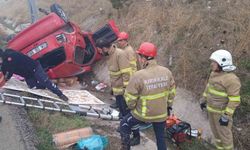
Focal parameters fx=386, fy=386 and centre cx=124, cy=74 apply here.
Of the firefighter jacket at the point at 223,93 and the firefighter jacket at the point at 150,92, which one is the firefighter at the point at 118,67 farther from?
the firefighter jacket at the point at 223,93

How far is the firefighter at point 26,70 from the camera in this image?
793 cm

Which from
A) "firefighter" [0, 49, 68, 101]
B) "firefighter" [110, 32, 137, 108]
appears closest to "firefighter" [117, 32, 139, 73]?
"firefighter" [110, 32, 137, 108]

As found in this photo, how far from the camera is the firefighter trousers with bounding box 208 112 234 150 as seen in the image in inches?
252

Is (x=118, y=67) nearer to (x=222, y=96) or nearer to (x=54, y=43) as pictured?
(x=222, y=96)

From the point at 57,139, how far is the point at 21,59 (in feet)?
7.54

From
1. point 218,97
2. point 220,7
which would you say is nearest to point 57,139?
point 218,97

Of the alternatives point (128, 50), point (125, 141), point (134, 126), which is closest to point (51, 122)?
point (125, 141)

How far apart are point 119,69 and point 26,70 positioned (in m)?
2.16

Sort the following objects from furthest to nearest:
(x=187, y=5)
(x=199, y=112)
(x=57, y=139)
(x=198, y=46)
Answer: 1. (x=187, y=5)
2. (x=198, y=46)
3. (x=199, y=112)
4. (x=57, y=139)

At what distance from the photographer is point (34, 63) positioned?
8.34 metres

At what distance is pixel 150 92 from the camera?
227 inches

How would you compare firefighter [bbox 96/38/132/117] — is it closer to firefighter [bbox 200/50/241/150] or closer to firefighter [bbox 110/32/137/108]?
firefighter [bbox 110/32/137/108]

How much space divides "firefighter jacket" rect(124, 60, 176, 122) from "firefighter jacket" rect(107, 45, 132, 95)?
1.60m

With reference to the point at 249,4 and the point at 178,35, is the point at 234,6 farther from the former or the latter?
the point at 178,35
